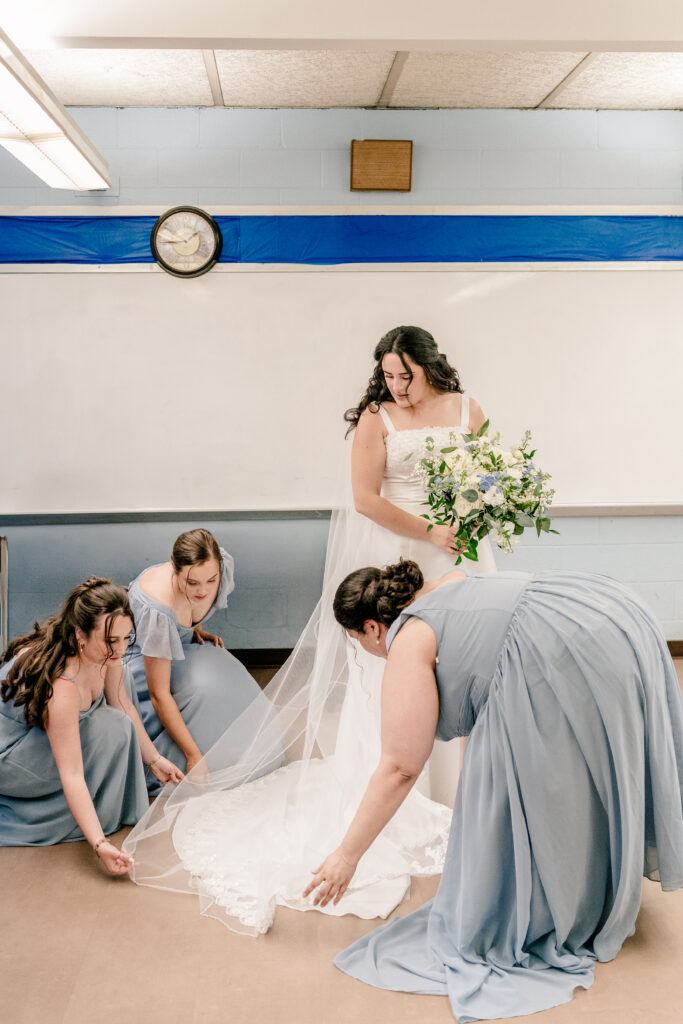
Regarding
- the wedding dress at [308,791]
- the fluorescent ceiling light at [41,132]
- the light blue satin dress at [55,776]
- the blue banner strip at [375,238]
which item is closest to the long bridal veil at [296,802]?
the wedding dress at [308,791]

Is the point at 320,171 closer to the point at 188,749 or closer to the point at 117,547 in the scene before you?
the point at 117,547

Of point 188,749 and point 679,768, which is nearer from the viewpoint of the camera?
point 679,768

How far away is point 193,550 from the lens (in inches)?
128

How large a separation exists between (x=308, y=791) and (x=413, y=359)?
1.54 m

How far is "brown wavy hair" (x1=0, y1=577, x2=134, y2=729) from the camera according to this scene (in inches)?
104

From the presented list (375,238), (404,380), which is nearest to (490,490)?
(404,380)

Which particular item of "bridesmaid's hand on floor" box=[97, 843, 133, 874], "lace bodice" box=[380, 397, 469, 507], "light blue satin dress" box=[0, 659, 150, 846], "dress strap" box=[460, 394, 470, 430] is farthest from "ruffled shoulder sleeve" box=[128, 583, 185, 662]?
"dress strap" box=[460, 394, 470, 430]

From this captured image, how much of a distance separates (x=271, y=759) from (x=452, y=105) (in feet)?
11.3

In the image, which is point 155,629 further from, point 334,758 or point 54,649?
point 334,758

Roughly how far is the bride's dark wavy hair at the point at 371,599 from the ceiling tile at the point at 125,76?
2.76 metres

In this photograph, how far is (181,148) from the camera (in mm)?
4520

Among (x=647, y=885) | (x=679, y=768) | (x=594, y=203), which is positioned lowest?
(x=647, y=885)

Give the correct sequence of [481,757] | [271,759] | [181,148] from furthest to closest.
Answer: [181,148] → [271,759] → [481,757]

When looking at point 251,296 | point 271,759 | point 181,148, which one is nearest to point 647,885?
point 271,759
